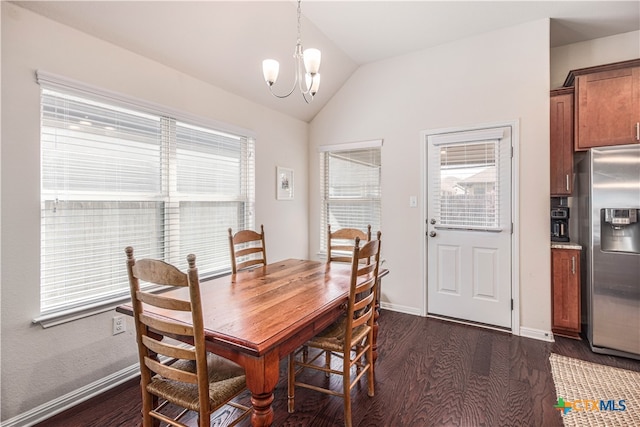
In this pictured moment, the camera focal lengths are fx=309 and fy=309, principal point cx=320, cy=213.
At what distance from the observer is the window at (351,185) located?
3885 mm

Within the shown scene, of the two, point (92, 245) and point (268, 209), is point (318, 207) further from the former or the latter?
point (92, 245)

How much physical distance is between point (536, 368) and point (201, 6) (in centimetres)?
373

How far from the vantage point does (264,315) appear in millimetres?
1494

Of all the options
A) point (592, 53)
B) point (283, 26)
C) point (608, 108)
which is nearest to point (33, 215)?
point (283, 26)

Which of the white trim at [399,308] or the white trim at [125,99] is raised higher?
the white trim at [125,99]

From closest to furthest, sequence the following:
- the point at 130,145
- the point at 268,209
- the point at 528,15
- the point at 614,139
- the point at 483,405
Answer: the point at 483,405, the point at 130,145, the point at 614,139, the point at 528,15, the point at 268,209

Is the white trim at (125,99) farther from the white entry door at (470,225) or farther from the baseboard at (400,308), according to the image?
the baseboard at (400,308)

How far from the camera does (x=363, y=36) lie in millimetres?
3209

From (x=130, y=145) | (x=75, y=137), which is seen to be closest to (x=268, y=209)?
(x=130, y=145)

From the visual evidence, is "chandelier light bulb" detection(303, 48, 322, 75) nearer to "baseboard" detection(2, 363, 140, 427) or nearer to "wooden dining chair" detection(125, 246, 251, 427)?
"wooden dining chair" detection(125, 246, 251, 427)

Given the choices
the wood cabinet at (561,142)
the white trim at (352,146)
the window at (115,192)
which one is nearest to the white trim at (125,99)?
the window at (115,192)

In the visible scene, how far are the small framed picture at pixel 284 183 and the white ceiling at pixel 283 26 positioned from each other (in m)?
0.82

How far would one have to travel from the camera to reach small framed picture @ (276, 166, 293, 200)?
3.78 metres

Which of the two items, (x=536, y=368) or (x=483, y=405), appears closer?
(x=483, y=405)
